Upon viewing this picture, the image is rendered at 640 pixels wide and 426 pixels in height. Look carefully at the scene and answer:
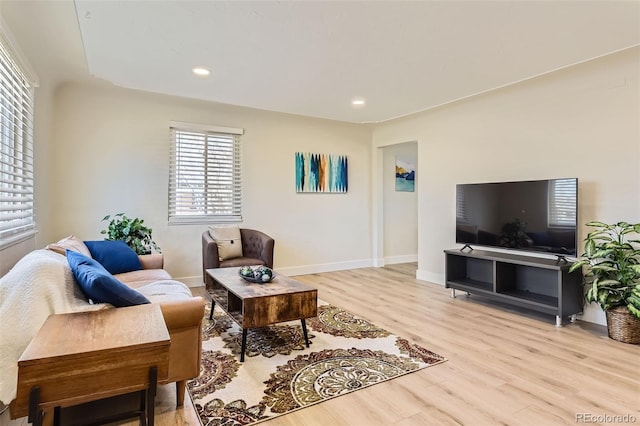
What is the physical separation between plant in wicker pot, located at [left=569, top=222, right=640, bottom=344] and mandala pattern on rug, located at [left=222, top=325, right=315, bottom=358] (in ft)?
8.23

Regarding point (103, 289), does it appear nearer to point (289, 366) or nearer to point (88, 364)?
point (88, 364)

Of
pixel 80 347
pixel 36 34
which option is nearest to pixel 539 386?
pixel 80 347

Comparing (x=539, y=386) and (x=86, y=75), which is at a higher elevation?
(x=86, y=75)

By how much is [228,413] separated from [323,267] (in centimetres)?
400

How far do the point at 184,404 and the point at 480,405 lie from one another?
1701mm

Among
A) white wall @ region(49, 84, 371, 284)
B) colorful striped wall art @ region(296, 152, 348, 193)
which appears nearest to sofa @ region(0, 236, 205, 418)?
white wall @ region(49, 84, 371, 284)

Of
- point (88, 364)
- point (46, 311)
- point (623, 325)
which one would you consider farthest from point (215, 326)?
point (623, 325)

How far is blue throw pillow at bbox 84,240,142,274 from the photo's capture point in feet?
10.8

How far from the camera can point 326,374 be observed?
2336 millimetres

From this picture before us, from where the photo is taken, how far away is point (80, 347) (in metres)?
1.33

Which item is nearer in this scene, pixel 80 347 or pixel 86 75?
pixel 80 347

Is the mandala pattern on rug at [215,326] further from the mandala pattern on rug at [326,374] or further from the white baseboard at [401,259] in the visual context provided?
the white baseboard at [401,259]

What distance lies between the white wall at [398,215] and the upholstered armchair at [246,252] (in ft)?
9.02

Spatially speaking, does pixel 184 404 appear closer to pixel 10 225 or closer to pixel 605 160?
pixel 10 225
